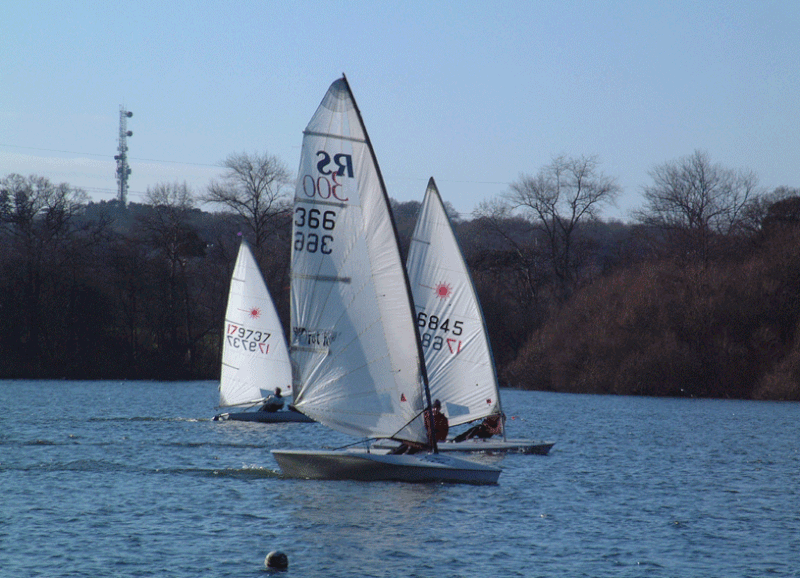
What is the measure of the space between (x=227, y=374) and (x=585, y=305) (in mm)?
27339

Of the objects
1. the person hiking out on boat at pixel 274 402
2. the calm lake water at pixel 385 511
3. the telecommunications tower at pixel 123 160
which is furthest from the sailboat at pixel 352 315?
the telecommunications tower at pixel 123 160

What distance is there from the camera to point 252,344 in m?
35.8

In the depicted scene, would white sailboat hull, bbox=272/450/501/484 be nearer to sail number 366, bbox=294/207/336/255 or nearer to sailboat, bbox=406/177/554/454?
sail number 366, bbox=294/207/336/255

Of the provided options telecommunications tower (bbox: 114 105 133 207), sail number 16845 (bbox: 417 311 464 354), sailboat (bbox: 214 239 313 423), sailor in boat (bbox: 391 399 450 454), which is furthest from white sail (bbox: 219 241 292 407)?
telecommunications tower (bbox: 114 105 133 207)

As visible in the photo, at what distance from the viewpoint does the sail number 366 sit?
755 inches

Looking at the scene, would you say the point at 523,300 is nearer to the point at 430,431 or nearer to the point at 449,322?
the point at 449,322

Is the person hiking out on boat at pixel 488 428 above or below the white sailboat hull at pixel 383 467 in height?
above

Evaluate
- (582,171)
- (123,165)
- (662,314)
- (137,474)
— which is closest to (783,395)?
(662,314)

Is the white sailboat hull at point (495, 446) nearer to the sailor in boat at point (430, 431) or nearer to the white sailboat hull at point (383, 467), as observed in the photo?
the sailor in boat at point (430, 431)

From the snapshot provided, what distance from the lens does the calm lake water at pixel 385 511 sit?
14320 millimetres

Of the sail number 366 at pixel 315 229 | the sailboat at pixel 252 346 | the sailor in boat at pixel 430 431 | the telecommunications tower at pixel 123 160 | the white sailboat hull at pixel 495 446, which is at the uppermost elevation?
the telecommunications tower at pixel 123 160

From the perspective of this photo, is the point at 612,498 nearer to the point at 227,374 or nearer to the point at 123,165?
the point at 227,374

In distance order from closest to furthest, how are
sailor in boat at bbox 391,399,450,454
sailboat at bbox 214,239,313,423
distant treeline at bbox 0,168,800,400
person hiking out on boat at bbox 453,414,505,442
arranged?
1. sailor in boat at bbox 391,399,450,454
2. person hiking out on boat at bbox 453,414,505,442
3. sailboat at bbox 214,239,313,423
4. distant treeline at bbox 0,168,800,400

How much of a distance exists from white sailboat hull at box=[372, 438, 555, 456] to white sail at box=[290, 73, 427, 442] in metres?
4.16
